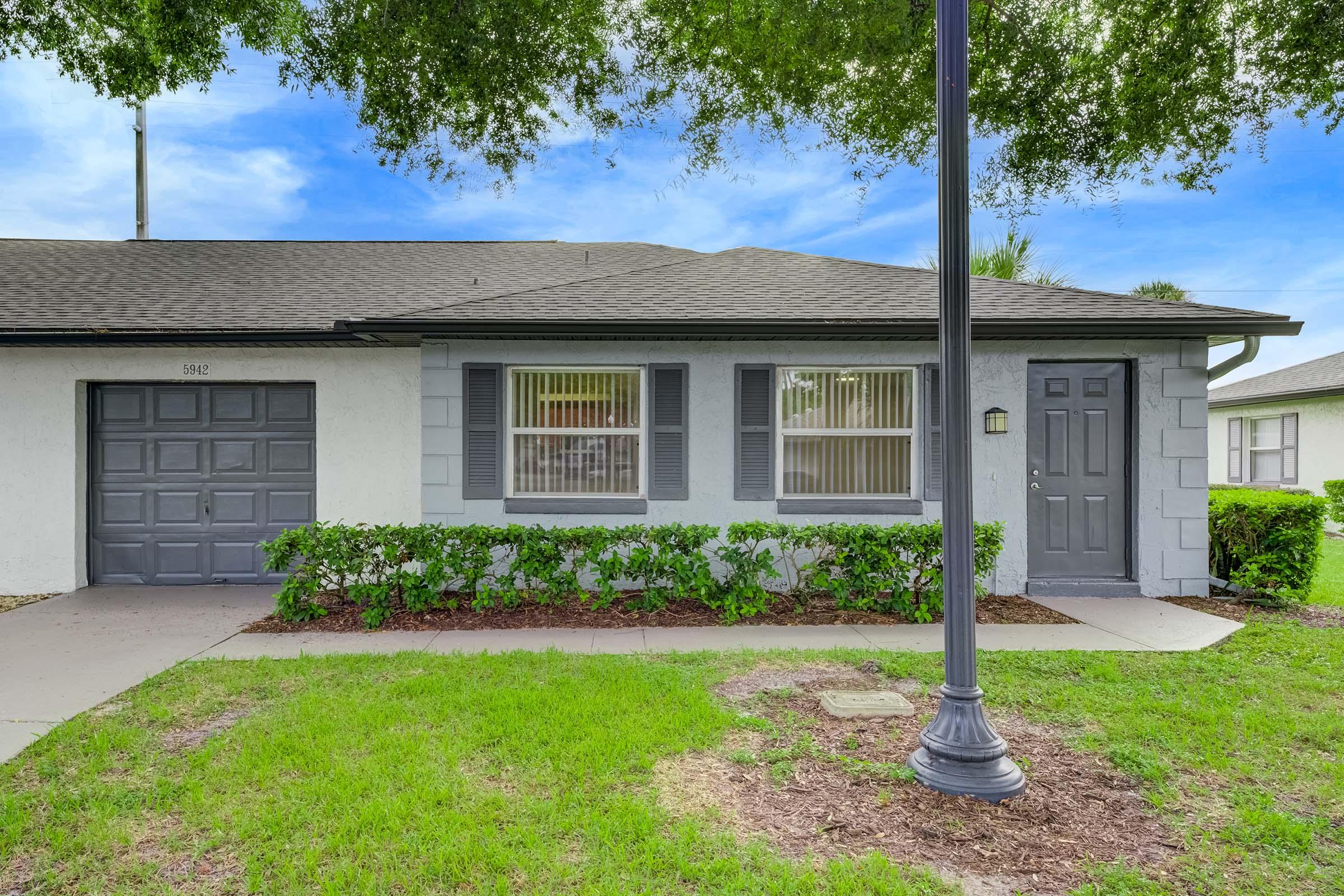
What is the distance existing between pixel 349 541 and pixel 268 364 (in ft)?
8.46

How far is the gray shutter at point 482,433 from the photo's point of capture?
21.4 ft

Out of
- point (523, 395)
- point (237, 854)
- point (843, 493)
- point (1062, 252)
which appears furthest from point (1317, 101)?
point (1062, 252)

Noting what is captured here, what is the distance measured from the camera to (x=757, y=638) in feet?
17.4

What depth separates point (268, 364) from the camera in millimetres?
7102

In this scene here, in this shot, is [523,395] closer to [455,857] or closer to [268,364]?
[268,364]

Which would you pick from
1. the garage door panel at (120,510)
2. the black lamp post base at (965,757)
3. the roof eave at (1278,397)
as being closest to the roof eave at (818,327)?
the garage door panel at (120,510)

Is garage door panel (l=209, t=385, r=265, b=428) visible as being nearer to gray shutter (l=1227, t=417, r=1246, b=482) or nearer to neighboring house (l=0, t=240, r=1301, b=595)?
neighboring house (l=0, t=240, r=1301, b=595)

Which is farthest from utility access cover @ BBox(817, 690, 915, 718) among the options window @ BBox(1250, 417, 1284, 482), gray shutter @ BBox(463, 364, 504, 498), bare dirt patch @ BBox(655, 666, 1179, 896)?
window @ BBox(1250, 417, 1284, 482)

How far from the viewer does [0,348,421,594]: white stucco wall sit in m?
6.92

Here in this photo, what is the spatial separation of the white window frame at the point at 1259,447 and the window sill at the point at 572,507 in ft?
49.9

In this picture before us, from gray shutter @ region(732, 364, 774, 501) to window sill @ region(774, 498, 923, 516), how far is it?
196 millimetres

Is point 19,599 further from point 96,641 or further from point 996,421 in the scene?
point 996,421

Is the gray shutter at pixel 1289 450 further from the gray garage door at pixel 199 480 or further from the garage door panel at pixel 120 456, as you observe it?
the garage door panel at pixel 120 456

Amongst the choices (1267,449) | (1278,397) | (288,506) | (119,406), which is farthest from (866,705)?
(1267,449)
